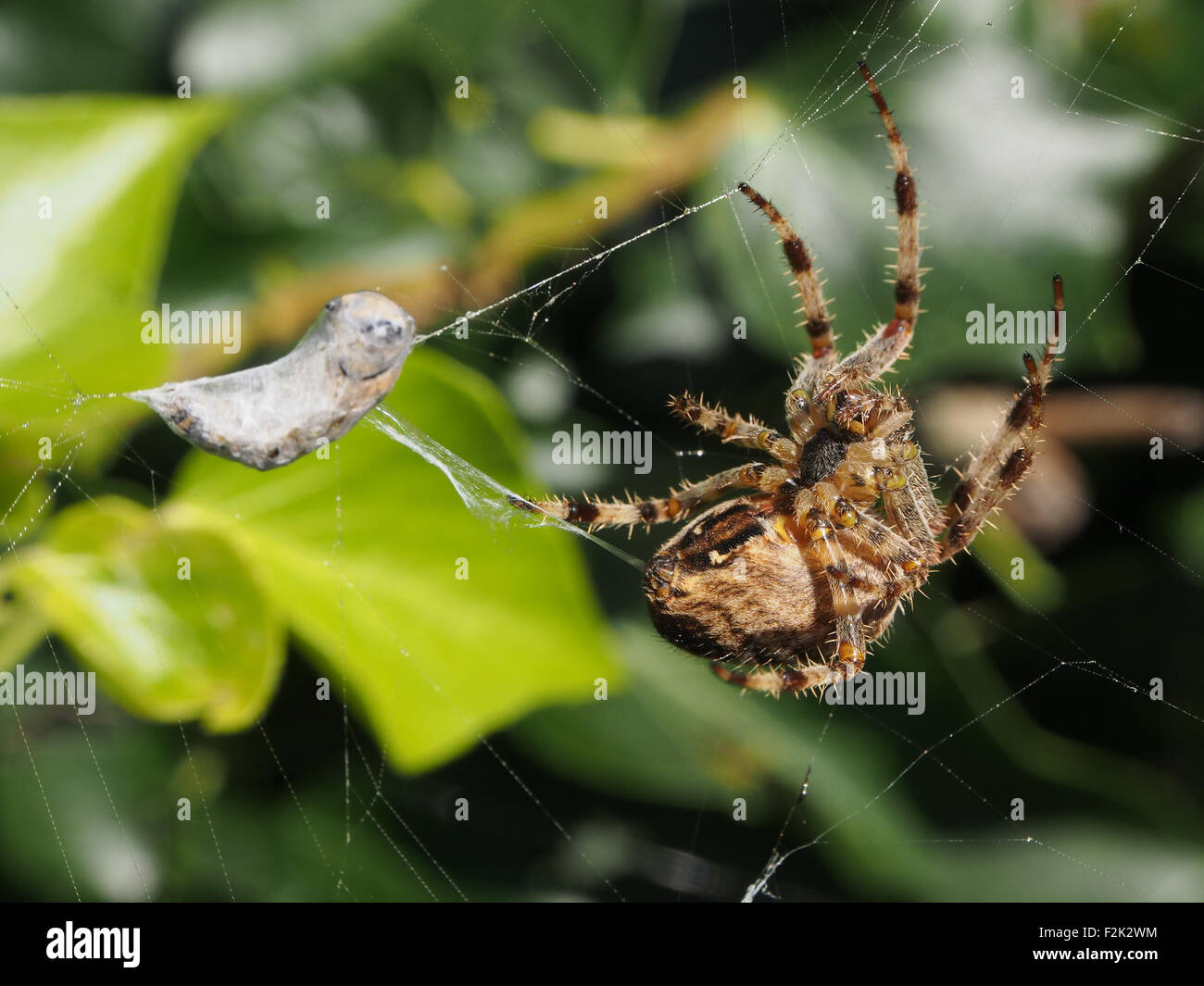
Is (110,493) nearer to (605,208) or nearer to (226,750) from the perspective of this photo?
(226,750)
